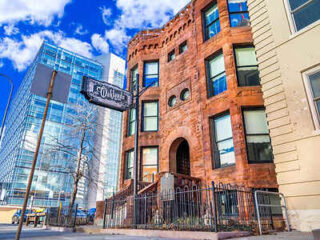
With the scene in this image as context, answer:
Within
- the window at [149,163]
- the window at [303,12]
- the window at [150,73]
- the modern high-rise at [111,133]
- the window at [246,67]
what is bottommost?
the window at [149,163]

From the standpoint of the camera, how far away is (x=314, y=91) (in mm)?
6949

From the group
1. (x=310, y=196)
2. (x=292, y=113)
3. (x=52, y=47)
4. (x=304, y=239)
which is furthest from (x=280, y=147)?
(x=52, y=47)

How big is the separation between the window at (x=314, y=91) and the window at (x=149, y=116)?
1022 cm

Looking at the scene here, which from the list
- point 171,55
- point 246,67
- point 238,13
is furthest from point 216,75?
point 171,55

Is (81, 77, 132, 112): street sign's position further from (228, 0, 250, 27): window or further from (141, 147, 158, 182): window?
(228, 0, 250, 27): window

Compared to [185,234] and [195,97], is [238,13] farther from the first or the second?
[185,234]

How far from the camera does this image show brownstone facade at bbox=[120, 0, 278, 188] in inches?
412

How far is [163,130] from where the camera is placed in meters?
15.2

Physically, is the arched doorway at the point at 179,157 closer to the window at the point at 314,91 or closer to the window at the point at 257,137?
the window at the point at 257,137

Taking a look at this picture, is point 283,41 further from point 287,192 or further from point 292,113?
point 287,192

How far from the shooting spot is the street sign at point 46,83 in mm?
4387

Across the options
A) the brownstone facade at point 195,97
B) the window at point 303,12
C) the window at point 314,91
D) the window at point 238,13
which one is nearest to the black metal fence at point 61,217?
the brownstone facade at point 195,97

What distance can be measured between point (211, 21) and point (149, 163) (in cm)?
925

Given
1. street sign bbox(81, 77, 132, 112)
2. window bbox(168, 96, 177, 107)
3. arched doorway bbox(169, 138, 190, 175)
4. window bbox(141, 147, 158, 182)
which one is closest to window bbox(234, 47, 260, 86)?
window bbox(168, 96, 177, 107)
